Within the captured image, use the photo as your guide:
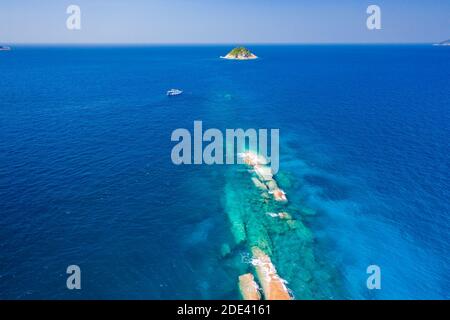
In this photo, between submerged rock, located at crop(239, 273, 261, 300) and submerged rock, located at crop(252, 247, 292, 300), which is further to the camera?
submerged rock, located at crop(252, 247, 292, 300)

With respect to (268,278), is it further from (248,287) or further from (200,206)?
(200,206)

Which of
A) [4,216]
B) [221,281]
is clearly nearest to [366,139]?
[221,281]

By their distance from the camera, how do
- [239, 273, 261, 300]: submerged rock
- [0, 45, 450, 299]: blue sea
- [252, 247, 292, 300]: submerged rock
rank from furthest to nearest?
[0, 45, 450, 299]: blue sea → [252, 247, 292, 300]: submerged rock → [239, 273, 261, 300]: submerged rock

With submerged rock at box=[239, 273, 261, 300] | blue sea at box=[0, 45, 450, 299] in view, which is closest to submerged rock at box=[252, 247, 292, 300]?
submerged rock at box=[239, 273, 261, 300]

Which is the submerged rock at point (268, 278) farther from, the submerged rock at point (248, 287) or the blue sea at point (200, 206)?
the blue sea at point (200, 206)

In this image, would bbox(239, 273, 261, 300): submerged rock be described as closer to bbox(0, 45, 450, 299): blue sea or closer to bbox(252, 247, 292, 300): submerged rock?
bbox(0, 45, 450, 299): blue sea

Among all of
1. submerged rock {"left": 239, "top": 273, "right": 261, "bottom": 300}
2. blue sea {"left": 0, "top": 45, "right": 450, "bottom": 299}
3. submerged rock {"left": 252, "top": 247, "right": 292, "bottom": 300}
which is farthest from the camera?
blue sea {"left": 0, "top": 45, "right": 450, "bottom": 299}

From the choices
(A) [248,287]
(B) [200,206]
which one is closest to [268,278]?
(A) [248,287]

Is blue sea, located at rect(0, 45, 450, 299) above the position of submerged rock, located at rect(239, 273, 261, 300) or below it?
above

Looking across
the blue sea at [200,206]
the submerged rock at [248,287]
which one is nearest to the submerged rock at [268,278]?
the submerged rock at [248,287]

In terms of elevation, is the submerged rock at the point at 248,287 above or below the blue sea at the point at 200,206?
below
